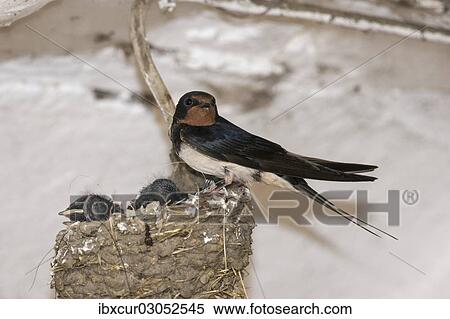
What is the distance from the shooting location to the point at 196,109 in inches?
82.4

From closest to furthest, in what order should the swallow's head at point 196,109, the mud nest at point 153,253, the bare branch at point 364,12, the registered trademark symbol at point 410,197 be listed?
the mud nest at point 153,253, the swallow's head at point 196,109, the bare branch at point 364,12, the registered trademark symbol at point 410,197

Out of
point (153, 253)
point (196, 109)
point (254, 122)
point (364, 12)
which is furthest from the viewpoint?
point (254, 122)

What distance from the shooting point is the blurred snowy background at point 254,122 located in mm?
2529

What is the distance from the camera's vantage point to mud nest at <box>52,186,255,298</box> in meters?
1.96

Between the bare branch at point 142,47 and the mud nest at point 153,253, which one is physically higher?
the bare branch at point 142,47

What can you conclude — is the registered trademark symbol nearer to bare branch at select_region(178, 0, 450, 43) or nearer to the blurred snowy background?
the blurred snowy background

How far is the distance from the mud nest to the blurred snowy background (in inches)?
21.2

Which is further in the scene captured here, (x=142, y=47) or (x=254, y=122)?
(x=254, y=122)

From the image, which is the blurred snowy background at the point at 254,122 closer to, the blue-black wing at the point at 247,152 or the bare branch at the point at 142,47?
the bare branch at the point at 142,47

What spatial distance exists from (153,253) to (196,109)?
373mm

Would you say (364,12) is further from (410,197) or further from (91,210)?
(91,210)

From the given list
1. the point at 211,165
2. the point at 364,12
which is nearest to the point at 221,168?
the point at 211,165

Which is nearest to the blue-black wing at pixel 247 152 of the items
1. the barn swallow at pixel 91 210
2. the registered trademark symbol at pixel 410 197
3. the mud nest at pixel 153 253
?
the mud nest at pixel 153 253

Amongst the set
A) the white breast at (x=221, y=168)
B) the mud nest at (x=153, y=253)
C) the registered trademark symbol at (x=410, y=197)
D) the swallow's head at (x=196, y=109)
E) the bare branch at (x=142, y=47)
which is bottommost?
the registered trademark symbol at (x=410, y=197)
